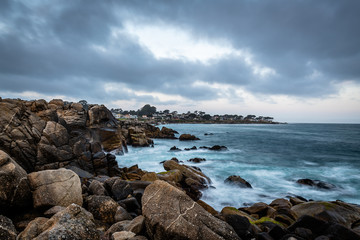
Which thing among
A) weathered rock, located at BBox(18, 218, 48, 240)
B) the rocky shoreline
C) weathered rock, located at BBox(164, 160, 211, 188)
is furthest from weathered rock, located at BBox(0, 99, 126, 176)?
weathered rock, located at BBox(18, 218, 48, 240)

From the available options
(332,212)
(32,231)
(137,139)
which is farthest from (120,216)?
(137,139)

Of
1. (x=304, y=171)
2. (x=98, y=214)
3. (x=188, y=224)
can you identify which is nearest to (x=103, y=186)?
(x=98, y=214)

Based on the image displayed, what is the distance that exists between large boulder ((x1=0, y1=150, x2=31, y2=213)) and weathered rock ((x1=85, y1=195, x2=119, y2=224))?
6.36ft

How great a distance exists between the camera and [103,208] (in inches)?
269

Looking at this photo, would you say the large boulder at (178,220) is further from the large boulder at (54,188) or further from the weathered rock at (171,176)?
the weathered rock at (171,176)

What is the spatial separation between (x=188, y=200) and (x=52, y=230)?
329 centimetres

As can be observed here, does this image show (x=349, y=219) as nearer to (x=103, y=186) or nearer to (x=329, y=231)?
(x=329, y=231)

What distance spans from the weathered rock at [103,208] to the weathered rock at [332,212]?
8.50 meters

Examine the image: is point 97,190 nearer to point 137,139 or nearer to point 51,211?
point 51,211

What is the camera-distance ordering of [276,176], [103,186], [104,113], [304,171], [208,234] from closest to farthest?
[208,234]
[103,186]
[276,176]
[304,171]
[104,113]

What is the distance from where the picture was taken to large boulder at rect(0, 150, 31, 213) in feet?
17.6

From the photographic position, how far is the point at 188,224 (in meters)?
4.74

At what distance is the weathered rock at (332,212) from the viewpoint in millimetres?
7802

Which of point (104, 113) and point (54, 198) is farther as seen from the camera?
point (104, 113)
